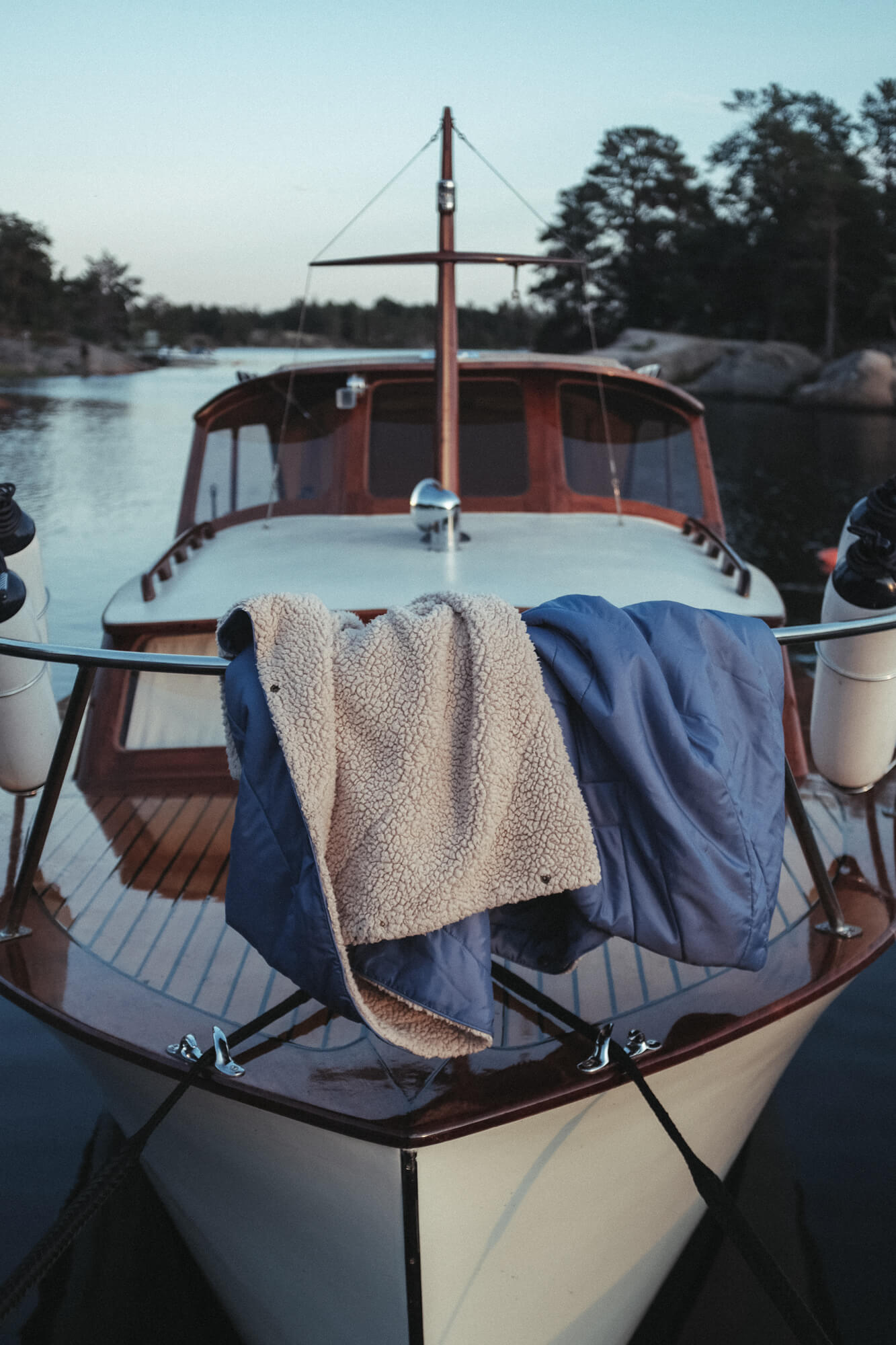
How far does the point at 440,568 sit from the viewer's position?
Result: 3.88 m

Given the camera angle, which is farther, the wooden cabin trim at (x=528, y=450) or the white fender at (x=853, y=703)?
the wooden cabin trim at (x=528, y=450)

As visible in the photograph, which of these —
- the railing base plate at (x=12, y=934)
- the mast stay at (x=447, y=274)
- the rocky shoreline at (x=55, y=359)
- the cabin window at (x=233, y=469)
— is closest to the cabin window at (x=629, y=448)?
the mast stay at (x=447, y=274)

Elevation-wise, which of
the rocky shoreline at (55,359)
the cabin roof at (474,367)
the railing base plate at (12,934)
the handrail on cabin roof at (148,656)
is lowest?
the railing base plate at (12,934)

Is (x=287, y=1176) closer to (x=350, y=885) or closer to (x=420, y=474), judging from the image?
(x=350, y=885)

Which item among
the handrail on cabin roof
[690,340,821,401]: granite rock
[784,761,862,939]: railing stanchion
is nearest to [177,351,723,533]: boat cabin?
[784,761,862,939]: railing stanchion

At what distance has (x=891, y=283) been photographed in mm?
36469

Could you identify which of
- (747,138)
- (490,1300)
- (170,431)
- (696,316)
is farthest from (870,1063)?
(747,138)

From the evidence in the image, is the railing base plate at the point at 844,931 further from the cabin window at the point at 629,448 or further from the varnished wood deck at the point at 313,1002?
the cabin window at the point at 629,448

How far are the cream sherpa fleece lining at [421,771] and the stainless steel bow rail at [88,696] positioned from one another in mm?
286

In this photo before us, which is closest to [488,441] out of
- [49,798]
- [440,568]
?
[440,568]

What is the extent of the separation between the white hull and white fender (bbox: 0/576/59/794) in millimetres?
721

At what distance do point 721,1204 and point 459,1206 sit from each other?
1.76 feet

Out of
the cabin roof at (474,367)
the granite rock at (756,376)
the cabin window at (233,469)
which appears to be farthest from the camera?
the granite rock at (756,376)

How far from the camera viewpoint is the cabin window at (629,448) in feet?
16.0
